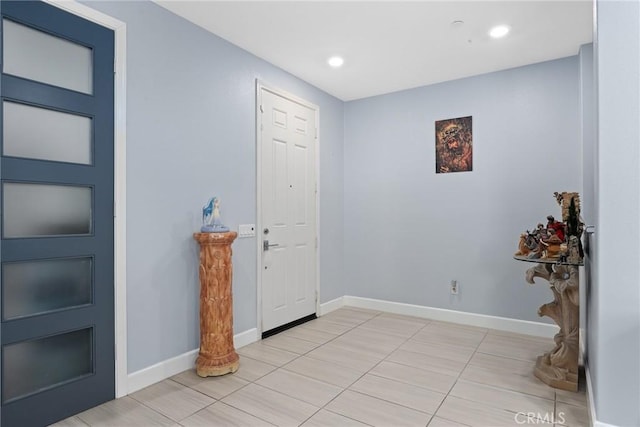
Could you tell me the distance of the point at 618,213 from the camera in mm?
1817

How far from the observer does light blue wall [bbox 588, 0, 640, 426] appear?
5.83 feet

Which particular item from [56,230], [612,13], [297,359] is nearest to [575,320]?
[612,13]

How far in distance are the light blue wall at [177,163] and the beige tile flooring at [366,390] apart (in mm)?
391

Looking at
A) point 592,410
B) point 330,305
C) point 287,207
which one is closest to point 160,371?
point 287,207

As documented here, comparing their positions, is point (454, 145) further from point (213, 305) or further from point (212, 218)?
point (213, 305)

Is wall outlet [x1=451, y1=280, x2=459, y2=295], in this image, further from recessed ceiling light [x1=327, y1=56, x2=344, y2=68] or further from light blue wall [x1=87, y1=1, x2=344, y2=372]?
recessed ceiling light [x1=327, y1=56, x2=344, y2=68]

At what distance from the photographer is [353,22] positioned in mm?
2842

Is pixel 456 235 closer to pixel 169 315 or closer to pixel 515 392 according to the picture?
pixel 515 392

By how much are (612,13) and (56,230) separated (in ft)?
10.6

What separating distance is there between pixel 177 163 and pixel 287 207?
1.40 meters

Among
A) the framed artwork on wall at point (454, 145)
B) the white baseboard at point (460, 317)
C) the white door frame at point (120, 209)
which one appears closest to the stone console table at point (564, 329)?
the white baseboard at point (460, 317)

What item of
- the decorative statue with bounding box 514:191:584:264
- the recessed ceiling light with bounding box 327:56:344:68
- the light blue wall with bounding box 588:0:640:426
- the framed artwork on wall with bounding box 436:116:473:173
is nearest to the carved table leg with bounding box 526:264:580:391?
the decorative statue with bounding box 514:191:584:264

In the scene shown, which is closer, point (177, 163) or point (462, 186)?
point (177, 163)

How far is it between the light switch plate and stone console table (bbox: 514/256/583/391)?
2.36 meters
